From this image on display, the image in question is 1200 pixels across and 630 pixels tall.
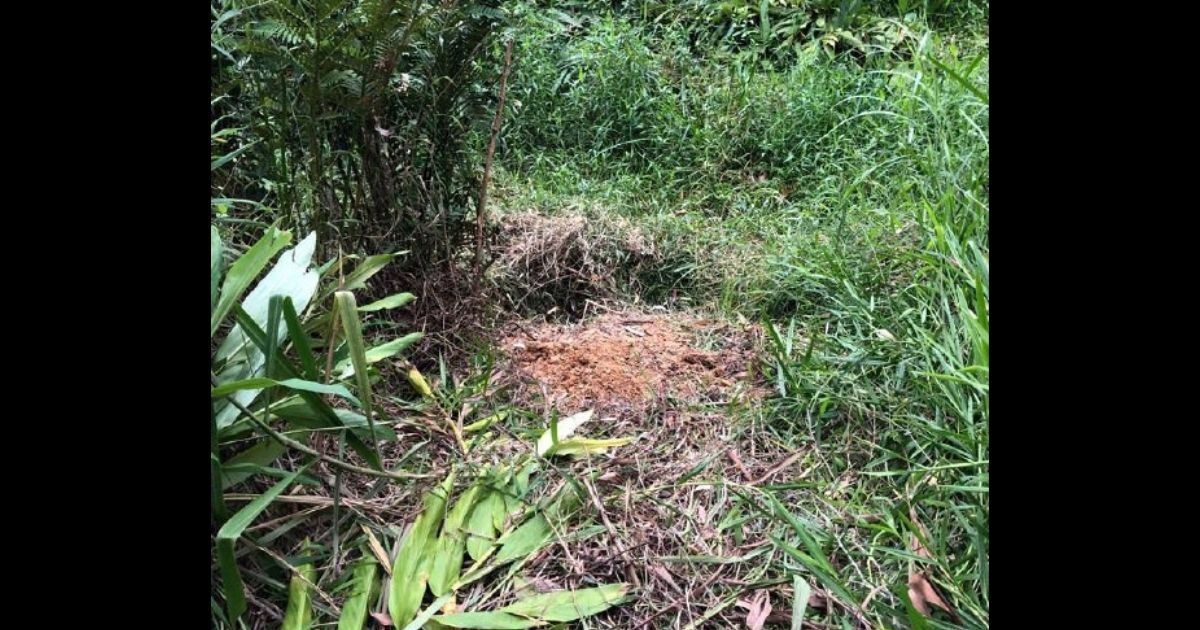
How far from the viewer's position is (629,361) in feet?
7.97

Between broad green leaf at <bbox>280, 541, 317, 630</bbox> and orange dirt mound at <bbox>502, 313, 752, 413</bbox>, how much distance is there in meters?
0.82

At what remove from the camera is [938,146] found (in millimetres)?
2885

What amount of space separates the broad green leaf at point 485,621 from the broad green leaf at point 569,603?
0.02 m

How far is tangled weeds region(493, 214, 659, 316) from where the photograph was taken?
2.86 m

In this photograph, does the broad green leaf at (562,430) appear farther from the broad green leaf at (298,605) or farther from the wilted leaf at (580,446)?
the broad green leaf at (298,605)

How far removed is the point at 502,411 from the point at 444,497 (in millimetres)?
439

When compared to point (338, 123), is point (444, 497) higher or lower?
lower

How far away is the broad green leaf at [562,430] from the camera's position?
Result: 1973 mm

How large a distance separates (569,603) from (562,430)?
0.56 meters

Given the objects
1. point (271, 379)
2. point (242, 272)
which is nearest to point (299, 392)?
point (271, 379)

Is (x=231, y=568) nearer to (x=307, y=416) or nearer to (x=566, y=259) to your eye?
(x=307, y=416)

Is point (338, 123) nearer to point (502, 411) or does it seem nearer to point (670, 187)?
point (502, 411)
